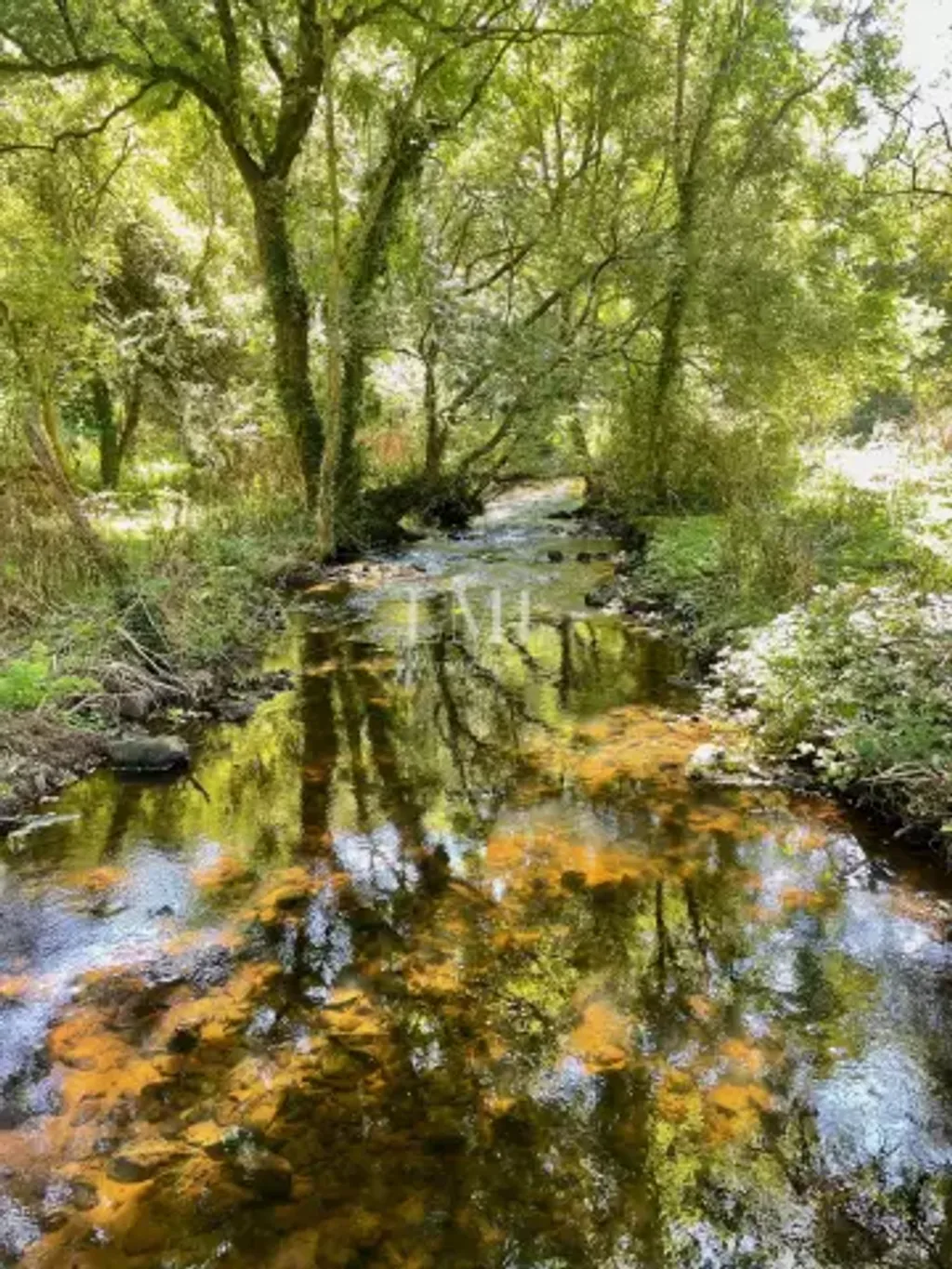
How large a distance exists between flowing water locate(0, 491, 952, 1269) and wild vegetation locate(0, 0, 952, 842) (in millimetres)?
3306

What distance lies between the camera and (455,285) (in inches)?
569

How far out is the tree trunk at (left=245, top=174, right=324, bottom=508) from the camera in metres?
13.9

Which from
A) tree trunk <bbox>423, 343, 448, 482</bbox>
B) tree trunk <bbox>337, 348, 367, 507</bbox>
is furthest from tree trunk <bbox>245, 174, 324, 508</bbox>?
tree trunk <bbox>423, 343, 448, 482</bbox>

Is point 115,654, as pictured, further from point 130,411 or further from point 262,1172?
point 130,411

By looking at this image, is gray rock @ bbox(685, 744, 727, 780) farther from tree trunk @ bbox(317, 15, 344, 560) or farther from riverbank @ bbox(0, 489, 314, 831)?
tree trunk @ bbox(317, 15, 344, 560)

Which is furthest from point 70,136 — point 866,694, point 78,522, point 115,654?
point 866,694

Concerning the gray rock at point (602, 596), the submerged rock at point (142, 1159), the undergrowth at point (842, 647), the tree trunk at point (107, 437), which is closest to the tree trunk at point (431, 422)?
the gray rock at point (602, 596)

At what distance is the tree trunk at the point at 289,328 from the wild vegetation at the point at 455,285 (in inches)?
1.9

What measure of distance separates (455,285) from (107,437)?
311 inches

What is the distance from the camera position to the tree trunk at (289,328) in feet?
45.7

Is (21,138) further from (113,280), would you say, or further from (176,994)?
(176,994)

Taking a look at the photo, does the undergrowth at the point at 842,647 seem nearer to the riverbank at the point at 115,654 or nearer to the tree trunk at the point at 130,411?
the riverbank at the point at 115,654

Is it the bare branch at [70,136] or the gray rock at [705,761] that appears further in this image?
the bare branch at [70,136]

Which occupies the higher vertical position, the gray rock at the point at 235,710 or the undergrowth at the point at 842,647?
the undergrowth at the point at 842,647
